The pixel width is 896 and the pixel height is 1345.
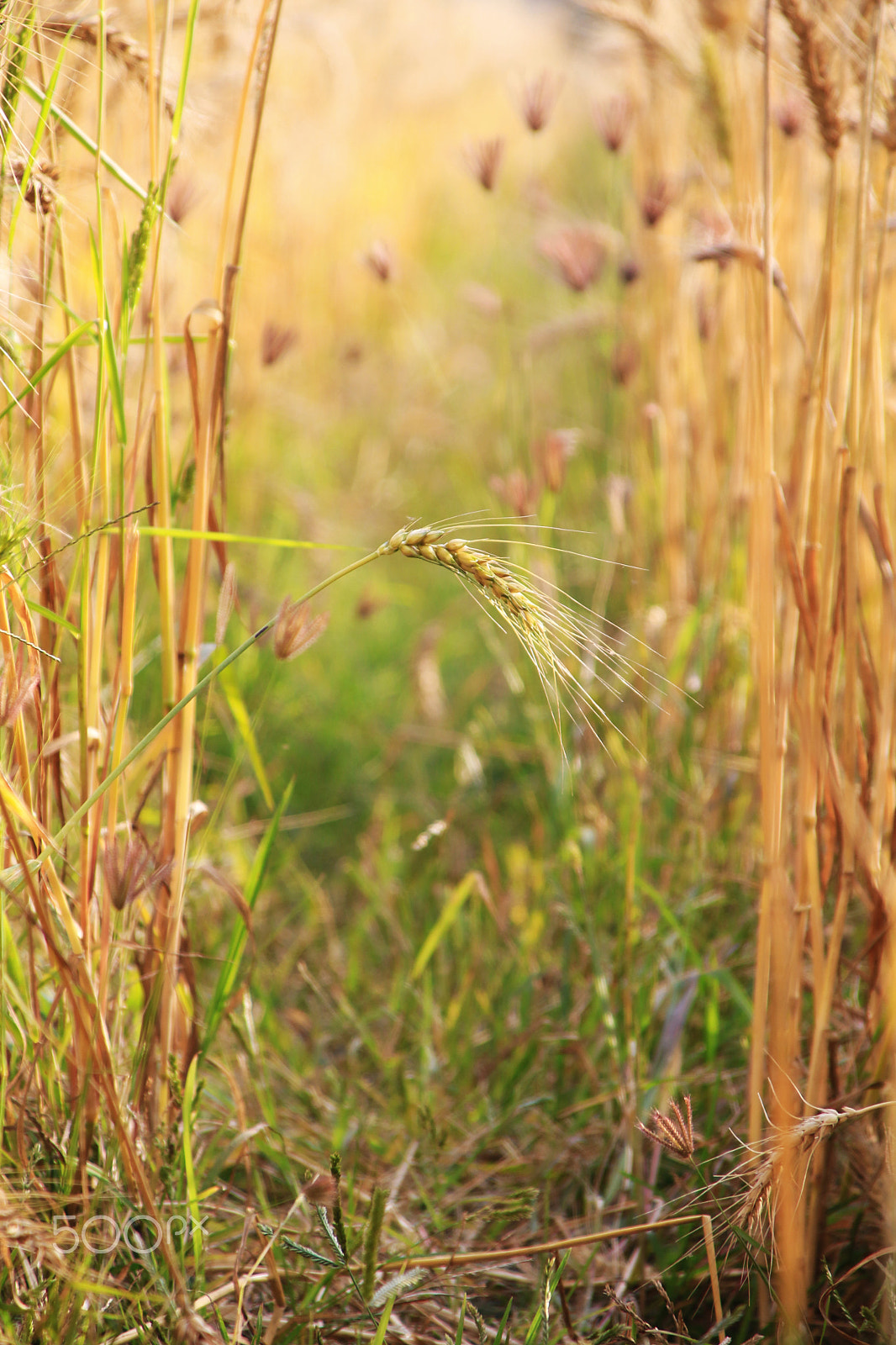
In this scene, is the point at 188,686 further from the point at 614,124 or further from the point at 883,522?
the point at 614,124

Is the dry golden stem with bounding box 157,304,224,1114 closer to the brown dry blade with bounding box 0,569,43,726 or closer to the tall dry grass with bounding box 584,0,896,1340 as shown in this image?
A: the brown dry blade with bounding box 0,569,43,726

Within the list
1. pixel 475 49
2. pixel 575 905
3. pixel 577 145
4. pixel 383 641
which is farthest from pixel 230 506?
pixel 577 145

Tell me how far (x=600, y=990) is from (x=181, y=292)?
2.41m

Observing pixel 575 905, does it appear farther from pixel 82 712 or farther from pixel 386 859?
pixel 82 712

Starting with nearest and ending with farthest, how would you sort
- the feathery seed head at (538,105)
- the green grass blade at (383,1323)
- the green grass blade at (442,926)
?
the green grass blade at (383,1323), the green grass blade at (442,926), the feathery seed head at (538,105)

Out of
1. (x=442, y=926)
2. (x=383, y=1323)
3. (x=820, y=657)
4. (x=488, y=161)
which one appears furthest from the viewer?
(x=488, y=161)

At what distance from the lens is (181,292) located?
2699 millimetres

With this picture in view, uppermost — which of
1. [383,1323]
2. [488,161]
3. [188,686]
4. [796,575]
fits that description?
[488,161]

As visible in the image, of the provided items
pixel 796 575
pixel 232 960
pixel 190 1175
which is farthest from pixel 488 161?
pixel 190 1175

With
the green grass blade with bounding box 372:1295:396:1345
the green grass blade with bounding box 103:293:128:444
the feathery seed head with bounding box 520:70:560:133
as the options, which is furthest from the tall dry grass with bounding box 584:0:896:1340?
the green grass blade with bounding box 103:293:128:444

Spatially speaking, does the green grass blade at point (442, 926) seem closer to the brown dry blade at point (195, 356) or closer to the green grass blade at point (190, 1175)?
the green grass blade at point (190, 1175)

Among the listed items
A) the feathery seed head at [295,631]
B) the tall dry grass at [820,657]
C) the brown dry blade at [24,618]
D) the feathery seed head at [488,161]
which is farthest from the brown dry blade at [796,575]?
the feathery seed head at [488,161]

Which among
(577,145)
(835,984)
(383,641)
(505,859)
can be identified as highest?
(577,145)

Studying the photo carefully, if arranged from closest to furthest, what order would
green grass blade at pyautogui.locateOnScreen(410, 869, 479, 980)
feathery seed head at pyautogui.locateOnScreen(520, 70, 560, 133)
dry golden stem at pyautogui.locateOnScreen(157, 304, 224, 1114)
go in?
dry golden stem at pyautogui.locateOnScreen(157, 304, 224, 1114) → green grass blade at pyautogui.locateOnScreen(410, 869, 479, 980) → feathery seed head at pyautogui.locateOnScreen(520, 70, 560, 133)
